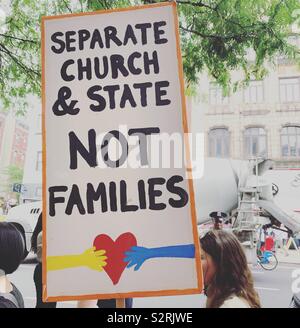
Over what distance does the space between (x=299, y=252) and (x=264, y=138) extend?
0.66 metres

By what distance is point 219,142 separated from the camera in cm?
207

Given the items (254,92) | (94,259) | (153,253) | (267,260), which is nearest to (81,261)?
(94,259)

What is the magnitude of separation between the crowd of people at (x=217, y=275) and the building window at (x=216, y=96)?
675 mm

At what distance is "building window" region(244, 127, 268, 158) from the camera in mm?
2043

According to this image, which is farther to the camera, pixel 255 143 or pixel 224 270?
pixel 255 143

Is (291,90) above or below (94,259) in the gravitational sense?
above

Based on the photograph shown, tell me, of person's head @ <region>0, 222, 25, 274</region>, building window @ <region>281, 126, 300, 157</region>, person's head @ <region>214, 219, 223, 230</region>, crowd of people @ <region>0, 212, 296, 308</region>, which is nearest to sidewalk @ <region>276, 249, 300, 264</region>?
crowd of people @ <region>0, 212, 296, 308</region>

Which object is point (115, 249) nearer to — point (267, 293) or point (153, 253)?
point (153, 253)

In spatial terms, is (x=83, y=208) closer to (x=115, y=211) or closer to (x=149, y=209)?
(x=115, y=211)

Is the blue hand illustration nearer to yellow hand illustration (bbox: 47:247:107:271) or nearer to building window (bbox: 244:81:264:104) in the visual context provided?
yellow hand illustration (bbox: 47:247:107:271)

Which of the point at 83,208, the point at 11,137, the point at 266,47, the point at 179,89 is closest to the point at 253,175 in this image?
the point at 266,47

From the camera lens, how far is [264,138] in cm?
206

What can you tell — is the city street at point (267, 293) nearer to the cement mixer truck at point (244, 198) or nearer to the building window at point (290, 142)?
the cement mixer truck at point (244, 198)

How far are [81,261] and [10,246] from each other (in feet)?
4.15
